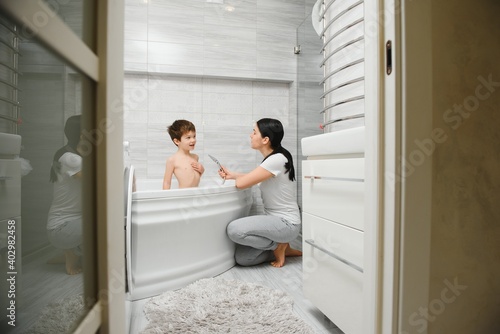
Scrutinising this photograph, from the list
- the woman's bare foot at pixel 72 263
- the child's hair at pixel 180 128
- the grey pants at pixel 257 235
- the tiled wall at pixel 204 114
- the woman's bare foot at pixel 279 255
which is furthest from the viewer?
the tiled wall at pixel 204 114

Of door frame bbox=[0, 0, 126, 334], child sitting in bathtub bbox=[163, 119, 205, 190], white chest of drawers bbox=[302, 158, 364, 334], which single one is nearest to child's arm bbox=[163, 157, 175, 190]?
child sitting in bathtub bbox=[163, 119, 205, 190]

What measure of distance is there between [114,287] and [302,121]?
278cm

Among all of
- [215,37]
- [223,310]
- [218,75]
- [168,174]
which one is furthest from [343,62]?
[215,37]

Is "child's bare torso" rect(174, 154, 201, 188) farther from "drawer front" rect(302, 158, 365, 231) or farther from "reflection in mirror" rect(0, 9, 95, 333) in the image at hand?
"reflection in mirror" rect(0, 9, 95, 333)

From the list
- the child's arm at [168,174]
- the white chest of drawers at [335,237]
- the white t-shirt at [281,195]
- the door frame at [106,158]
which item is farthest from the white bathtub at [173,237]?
the door frame at [106,158]

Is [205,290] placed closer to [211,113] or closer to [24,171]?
[24,171]

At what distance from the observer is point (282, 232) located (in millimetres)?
2109

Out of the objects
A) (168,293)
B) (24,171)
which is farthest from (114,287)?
(168,293)

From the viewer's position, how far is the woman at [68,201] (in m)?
0.42

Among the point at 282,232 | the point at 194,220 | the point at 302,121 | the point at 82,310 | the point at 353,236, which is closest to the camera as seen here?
the point at 82,310

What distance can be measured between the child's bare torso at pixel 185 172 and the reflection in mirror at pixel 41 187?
1966 millimetres

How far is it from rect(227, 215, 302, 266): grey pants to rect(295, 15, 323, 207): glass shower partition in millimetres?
831

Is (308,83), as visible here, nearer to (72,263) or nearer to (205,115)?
(205,115)

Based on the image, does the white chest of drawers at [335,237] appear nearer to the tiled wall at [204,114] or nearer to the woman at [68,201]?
the woman at [68,201]
